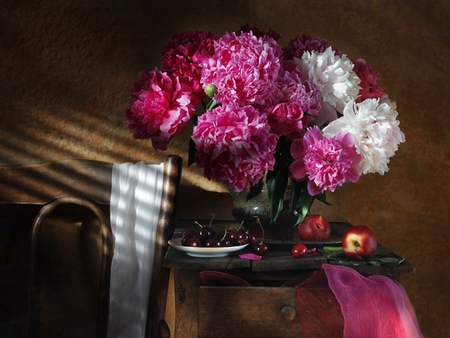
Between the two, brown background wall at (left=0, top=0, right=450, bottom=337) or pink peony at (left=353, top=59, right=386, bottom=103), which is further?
brown background wall at (left=0, top=0, right=450, bottom=337)

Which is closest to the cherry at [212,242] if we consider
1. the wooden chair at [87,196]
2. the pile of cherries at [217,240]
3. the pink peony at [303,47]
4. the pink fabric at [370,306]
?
the pile of cherries at [217,240]

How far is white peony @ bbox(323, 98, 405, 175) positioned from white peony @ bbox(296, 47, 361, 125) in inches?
1.8

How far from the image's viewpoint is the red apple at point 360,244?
101cm

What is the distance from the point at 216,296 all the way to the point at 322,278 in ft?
0.71

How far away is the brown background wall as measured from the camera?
1.49m

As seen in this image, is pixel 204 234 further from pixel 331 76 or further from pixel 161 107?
pixel 331 76

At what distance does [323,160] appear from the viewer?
0.96 metres

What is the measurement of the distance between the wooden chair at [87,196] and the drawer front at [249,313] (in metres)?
0.42

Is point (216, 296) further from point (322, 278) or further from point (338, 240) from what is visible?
point (338, 240)

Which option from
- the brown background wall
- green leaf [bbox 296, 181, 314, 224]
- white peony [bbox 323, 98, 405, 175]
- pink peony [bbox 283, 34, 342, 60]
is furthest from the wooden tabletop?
the brown background wall

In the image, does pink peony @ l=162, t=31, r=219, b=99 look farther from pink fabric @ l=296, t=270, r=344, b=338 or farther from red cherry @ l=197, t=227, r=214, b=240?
pink fabric @ l=296, t=270, r=344, b=338

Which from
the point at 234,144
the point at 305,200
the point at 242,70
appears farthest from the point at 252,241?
the point at 242,70

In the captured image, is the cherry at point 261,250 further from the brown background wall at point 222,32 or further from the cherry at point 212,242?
the brown background wall at point 222,32

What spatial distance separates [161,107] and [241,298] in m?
0.41
